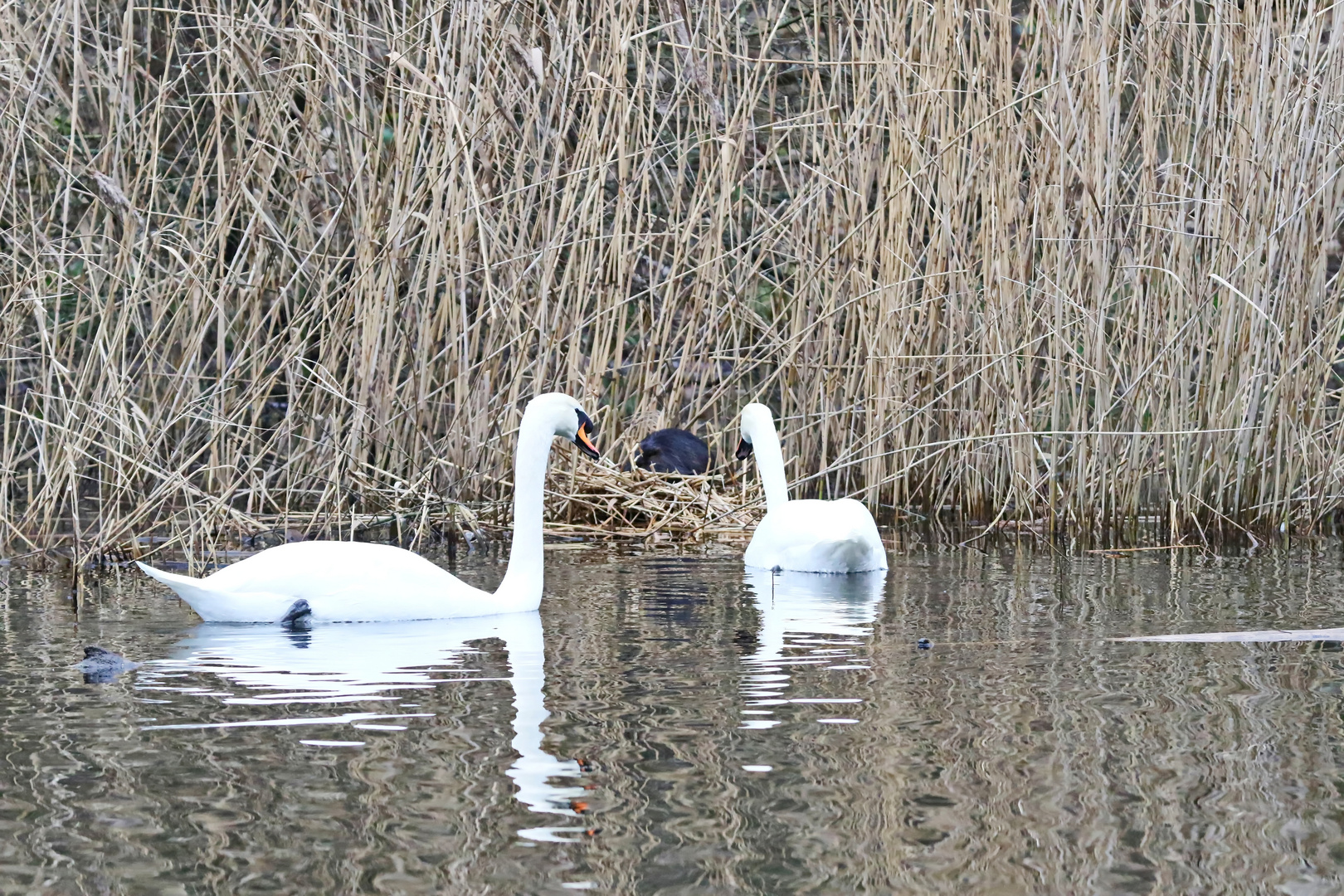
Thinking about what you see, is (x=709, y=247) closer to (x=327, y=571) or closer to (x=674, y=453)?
(x=674, y=453)

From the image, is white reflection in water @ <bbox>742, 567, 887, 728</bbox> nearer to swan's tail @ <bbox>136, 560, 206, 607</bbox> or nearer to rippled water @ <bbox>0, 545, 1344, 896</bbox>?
rippled water @ <bbox>0, 545, 1344, 896</bbox>

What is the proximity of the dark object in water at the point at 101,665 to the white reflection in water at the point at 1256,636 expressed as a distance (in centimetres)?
229


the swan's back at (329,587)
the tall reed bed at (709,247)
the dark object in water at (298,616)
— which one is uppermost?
the tall reed bed at (709,247)

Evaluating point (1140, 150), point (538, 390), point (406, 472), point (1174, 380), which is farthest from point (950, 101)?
point (406, 472)

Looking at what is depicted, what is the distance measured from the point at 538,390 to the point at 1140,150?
7.65 feet

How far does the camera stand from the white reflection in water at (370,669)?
341 centimetres

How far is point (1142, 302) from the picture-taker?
7062 millimetres

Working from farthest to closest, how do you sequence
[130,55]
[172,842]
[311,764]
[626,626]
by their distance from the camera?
[130,55]
[626,626]
[311,764]
[172,842]

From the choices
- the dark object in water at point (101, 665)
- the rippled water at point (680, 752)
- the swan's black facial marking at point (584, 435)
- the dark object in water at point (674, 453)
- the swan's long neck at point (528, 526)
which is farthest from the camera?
the dark object in water at point (674, 453)

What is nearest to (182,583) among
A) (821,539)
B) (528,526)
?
(528,526)

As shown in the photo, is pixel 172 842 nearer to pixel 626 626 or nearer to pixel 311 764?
pixel 311 764

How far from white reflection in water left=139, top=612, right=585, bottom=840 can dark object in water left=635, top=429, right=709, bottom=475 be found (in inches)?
101

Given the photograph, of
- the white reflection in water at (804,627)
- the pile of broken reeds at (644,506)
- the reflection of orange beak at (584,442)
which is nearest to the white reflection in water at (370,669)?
the white reflection in water at (804,627)

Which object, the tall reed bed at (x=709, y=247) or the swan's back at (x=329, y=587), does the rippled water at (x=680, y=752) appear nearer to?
the swan's back at (x=329, y=587)
